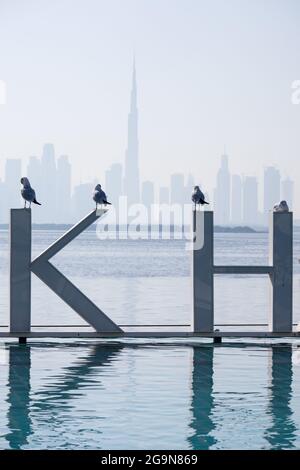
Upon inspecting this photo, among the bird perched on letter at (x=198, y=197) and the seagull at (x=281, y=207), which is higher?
the bird perched on letter at (x=198, y=197)

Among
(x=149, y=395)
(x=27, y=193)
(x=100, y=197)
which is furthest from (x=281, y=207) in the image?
(x=149, y=395)

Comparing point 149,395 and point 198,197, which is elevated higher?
point 198,197

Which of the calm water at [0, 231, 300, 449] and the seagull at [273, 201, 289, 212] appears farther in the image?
the seagull at [273, 201, 289, 212]

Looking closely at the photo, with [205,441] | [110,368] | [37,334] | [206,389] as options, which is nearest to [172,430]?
[205,441]

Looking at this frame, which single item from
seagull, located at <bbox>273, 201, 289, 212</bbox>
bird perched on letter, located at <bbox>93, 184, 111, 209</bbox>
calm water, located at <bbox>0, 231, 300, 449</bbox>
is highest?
bird perched on letter, located at <bbox>93, 184, 111, 209</bbox>

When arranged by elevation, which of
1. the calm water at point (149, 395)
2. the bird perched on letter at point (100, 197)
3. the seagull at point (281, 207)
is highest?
the bird perched on letter at point (100, 197)

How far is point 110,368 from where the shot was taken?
50.4ft

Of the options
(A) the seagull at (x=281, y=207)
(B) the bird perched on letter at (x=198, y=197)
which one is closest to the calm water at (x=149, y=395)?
(A) the seagull at (x=281, y=207)

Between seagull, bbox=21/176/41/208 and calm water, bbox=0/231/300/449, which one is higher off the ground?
seagull, bbox=21/176/41/208

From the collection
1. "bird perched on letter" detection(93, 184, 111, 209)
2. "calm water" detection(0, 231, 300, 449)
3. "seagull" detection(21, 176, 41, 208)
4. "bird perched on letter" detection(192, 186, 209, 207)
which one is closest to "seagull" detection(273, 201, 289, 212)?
"bird perched on letter" detection(192, 186, 209, 207)

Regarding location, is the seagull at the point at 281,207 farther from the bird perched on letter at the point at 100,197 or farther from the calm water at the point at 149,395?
the bird perched on letter at the point at 100,197

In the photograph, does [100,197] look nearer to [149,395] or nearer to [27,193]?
[27,193]

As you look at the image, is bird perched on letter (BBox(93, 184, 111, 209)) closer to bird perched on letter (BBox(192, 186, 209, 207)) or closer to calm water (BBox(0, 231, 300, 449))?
bird perched on letter (BBox(192, 186, 209, 207))
